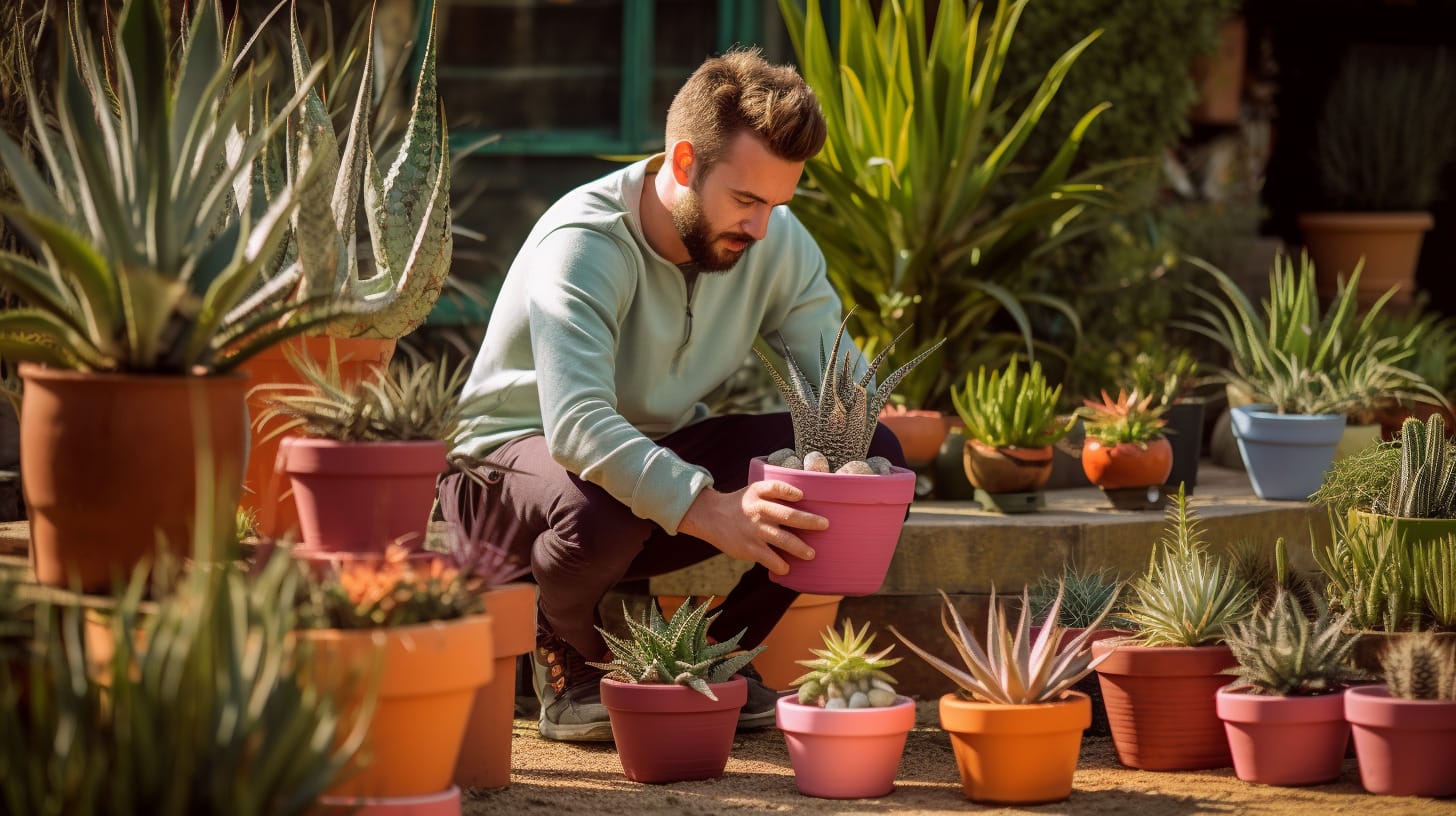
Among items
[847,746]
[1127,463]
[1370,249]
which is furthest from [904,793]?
[1370,249]

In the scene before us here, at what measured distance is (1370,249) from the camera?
639cm

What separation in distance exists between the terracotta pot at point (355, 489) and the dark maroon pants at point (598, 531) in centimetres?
53

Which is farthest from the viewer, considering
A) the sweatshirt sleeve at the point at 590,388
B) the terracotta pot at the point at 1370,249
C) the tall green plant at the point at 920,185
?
the terracotta pot at the point at 1370,249

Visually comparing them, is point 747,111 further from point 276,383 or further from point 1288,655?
point 1288,655

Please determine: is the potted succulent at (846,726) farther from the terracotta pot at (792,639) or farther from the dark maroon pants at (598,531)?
the terracotta pot at (792,639)

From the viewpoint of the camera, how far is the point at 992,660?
113 inches

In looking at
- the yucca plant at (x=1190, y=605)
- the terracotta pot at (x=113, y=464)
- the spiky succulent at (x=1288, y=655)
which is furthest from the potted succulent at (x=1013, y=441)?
the terracotta pot at (x=113, y=464)

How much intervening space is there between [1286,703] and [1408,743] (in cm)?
Result: 21

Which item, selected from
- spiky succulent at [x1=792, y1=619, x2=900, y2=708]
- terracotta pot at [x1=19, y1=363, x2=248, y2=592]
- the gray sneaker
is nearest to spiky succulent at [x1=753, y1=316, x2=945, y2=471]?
spiky succulent at [x1=792, y1=619, x2=900, y2=708]

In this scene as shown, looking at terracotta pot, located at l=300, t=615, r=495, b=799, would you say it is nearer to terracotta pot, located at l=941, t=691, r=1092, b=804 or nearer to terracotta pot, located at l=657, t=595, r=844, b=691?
terracotta pot, located at l=941, t=691, r=1092, b=804

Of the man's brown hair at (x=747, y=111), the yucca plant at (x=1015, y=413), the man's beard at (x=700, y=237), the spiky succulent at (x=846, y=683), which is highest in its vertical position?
the man's brown hair at (x=747, y=111)

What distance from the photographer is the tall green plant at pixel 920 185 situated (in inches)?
184

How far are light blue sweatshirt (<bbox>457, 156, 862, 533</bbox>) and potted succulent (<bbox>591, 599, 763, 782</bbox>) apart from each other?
0.22 meters

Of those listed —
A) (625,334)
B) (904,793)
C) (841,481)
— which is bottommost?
(904,793)
